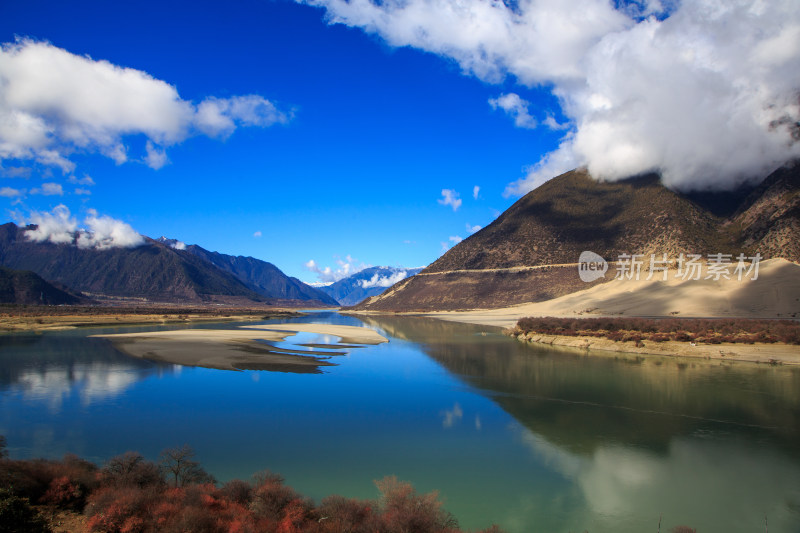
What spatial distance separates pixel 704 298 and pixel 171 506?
226ft

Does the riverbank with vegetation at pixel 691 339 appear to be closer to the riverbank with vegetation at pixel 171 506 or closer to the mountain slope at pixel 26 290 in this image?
the riverbank with vegetation at pixel 171 506

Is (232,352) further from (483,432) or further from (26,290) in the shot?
(26,290)

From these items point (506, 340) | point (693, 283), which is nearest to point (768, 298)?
point (693, 283)

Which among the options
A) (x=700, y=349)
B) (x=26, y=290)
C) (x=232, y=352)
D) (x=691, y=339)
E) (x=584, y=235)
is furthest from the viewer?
(x=26, y=290)

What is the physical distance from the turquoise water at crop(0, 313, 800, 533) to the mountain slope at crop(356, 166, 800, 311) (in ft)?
236

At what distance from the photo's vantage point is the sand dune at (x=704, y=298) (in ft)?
174

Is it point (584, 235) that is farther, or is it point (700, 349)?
point (584, 235)

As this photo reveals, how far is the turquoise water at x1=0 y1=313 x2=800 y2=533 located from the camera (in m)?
11.2

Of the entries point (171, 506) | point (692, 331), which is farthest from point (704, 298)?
point (171, 506)

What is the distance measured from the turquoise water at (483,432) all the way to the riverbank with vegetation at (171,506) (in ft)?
6.64

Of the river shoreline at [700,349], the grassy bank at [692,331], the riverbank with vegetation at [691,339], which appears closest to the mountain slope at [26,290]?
the riverbank with vegetation at [691,339]

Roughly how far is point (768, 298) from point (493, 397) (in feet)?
170

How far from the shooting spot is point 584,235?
112 metres

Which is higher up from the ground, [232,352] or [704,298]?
[704,298]
